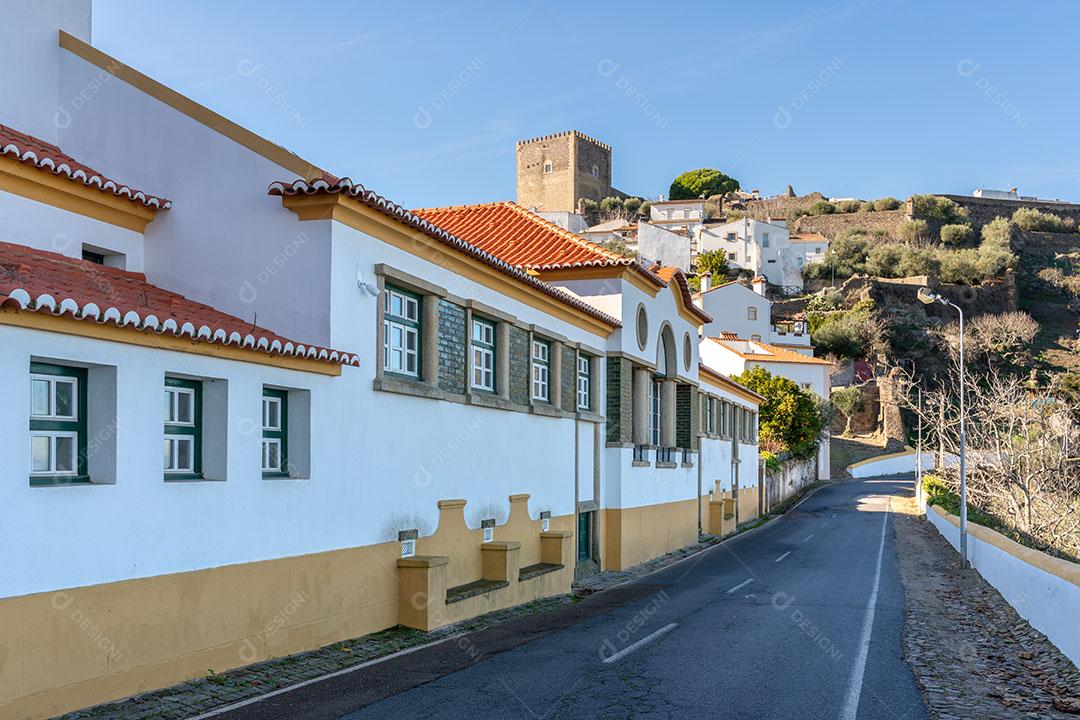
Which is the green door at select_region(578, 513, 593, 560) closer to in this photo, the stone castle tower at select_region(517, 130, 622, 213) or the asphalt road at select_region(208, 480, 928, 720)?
the asphalt road at select_region(208, 480, 928, 720)

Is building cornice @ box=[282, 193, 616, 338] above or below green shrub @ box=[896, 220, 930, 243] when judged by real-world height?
below

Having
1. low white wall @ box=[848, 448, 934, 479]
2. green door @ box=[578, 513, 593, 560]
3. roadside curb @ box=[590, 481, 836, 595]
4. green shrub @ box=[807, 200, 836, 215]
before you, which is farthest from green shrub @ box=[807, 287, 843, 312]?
green door @ box=[578, 513, 593, 560]

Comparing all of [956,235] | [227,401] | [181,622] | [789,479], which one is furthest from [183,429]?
[956,235]

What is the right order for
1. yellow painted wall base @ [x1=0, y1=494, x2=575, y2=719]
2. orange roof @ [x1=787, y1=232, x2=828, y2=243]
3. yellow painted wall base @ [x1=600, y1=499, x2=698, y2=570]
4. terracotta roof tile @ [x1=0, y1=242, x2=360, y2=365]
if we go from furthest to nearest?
1. orange roof @ [x1=787, y1=232, x2=828, y2=243]
2. yellow painted wall base @ [x1=600, y1=499, x2=698, y2=570]
3. terracotta roof tile @ [x1=0, y1=242, x2=360, y2=365]
4. yellow painted wall base @ [x1=0, y1=494, x2=575, y2=719]

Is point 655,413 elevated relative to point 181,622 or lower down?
elevated

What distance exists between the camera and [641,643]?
43.1 ft

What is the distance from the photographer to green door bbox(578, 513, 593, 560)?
2294 cm

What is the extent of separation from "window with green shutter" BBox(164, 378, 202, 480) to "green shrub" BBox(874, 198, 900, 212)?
125290 mm

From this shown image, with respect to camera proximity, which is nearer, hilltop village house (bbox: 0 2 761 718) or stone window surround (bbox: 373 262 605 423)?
hilltop village house (bbox: 0 2 761 718)

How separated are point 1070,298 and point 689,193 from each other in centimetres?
5193

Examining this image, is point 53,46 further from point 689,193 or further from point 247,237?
point 689,193

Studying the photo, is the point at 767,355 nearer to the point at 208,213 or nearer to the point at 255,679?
the point at 208,213

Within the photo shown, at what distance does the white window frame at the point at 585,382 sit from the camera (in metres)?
23.0

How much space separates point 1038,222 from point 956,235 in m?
12.1
